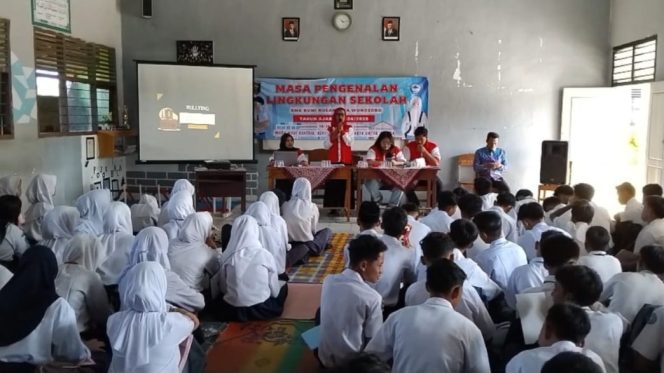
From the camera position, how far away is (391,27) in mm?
8500

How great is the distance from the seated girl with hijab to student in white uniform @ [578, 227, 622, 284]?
11.4 ft

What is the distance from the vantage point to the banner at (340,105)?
8562mm

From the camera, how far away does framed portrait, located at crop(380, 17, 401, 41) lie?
8.49 metres

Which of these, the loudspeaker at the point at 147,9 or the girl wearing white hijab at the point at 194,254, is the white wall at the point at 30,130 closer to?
the loudspeaker at the point at 147,9

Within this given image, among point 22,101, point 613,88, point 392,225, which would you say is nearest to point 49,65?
point 22,101

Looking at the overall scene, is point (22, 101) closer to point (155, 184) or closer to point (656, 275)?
point (155, 184)

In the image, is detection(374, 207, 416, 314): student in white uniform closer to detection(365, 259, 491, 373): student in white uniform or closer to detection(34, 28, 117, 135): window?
detection(365, 259, 491, 373): student in white uniform

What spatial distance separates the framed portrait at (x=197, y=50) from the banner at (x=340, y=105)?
0.81 metres

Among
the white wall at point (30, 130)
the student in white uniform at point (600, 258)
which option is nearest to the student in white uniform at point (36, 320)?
the student in white uniform at point (600, 258)

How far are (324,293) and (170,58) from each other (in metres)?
6.84

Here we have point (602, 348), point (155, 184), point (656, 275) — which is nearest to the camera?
point (602, 348)

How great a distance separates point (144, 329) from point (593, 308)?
5.93ft

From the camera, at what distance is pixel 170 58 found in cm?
871

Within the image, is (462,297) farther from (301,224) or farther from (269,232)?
(301,224)
